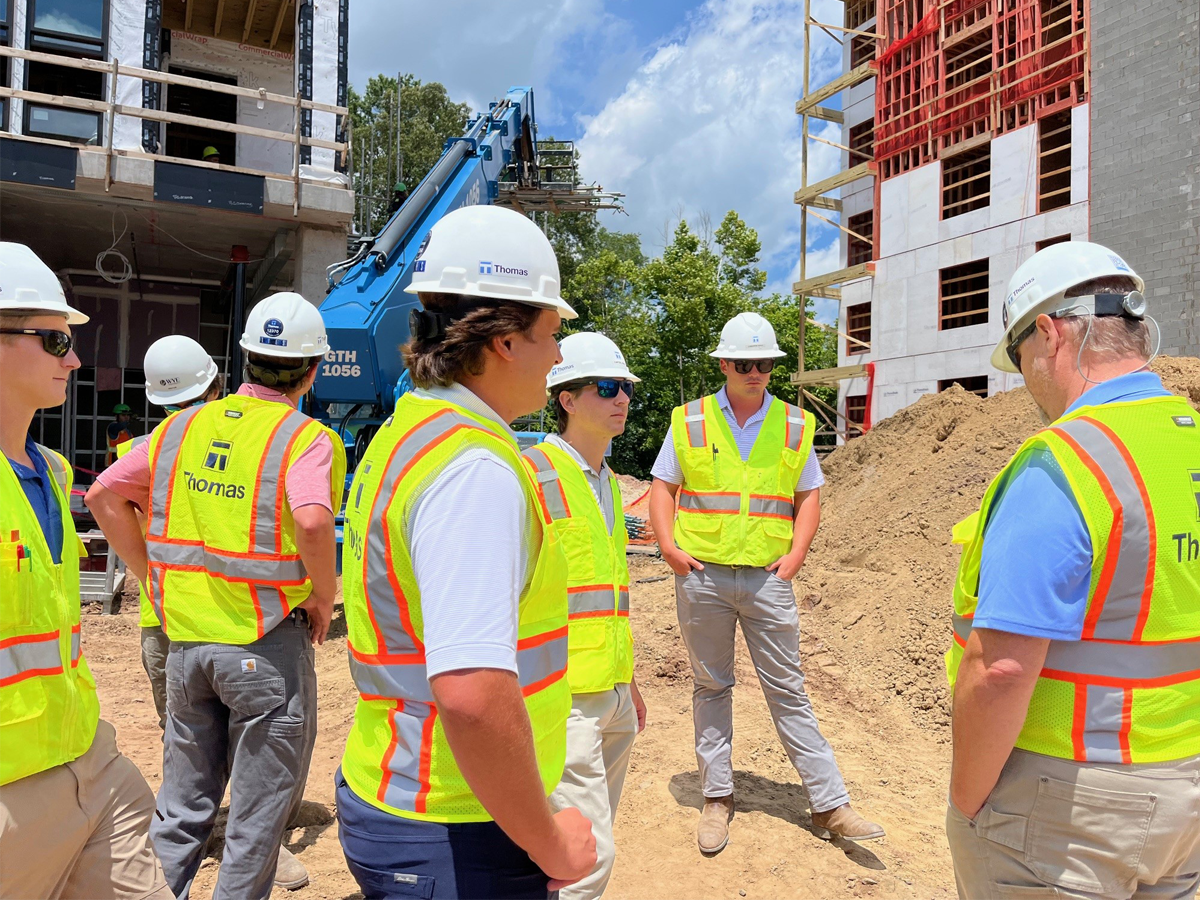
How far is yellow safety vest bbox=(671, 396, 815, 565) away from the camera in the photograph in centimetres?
412

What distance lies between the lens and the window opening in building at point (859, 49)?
2389cm

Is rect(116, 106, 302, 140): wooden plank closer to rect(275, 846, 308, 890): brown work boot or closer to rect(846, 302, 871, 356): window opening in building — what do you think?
rect(275, 846, 308, 890): brown work boot

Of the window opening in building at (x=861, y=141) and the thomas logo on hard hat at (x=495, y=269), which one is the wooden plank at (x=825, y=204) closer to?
the window opening in building at (x=861, y=141)

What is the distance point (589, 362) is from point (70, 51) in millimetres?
13327

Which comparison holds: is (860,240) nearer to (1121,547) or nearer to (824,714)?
(824,714)

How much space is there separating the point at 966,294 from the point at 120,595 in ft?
57.4

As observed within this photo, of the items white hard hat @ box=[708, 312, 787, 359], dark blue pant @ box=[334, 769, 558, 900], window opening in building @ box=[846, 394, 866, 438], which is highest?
window opening in building @ box=[846, 394, 866, 438]

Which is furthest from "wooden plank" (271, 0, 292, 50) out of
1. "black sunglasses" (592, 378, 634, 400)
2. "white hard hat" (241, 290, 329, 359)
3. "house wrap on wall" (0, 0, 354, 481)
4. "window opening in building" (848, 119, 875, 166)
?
"window opening in building" (848, 119, 875, 166)

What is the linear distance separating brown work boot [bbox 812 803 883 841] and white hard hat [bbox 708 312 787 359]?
7.30ft

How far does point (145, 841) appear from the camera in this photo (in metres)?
2.08

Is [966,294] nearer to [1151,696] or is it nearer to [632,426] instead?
[632,426]

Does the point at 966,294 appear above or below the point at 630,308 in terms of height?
below

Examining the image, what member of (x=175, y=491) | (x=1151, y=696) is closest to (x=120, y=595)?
(x=175, y=491)

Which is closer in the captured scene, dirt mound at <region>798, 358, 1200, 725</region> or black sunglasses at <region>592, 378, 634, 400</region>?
black sunglasses at <region>592, 378, 634, 400</region>
